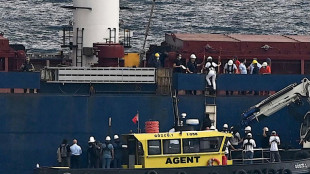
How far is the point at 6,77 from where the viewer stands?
79875 mm

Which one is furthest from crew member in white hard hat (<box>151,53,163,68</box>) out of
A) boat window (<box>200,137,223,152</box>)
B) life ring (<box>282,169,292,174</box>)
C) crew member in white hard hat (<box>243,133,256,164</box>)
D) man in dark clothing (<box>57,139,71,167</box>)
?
life ring (<box>282,169,292,174</box>)

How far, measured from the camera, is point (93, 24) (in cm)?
8344

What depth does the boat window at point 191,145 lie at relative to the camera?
75812 mm

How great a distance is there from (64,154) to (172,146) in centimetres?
575

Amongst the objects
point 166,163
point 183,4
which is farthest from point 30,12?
point 166,163

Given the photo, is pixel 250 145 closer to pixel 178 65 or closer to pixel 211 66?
pixel 211 66

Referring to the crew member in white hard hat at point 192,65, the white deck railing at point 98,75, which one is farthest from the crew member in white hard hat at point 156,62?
the crew member in white hard hat at point 192,65

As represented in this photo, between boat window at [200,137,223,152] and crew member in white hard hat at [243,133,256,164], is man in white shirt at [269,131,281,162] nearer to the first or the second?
crew member in white hard hat at [243,133,256,164]

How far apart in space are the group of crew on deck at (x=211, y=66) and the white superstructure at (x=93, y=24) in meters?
2.66

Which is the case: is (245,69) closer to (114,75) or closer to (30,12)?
(114,75)

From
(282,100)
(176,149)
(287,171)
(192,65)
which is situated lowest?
(287,171)

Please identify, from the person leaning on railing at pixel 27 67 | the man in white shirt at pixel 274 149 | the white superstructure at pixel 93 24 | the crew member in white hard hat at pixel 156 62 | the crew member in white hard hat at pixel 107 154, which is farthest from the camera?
the white superstructure at pixel 93 24

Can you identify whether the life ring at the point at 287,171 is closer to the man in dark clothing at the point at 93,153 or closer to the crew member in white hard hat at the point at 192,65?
the crew member in white hard hat at the point at 192,65

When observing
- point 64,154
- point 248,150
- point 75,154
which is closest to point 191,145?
point 248,150
